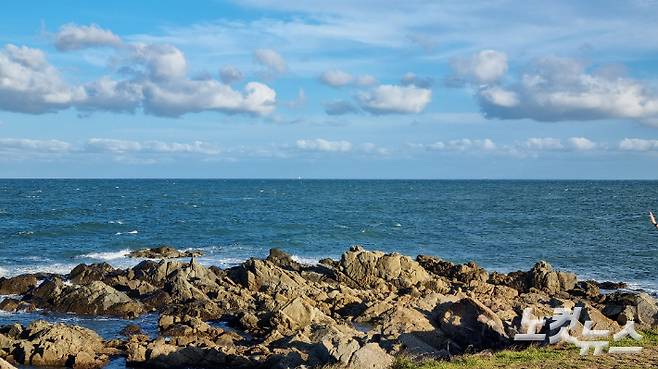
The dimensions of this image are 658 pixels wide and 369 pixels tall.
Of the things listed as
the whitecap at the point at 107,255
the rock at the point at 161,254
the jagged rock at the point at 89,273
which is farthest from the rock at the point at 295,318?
the whitecap at the point at 107,255

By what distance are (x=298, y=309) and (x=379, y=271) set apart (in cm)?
1433

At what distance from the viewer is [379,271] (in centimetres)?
4488

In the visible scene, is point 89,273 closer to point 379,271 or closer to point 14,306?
point 14,306

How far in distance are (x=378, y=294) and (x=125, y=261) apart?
92.2 feet

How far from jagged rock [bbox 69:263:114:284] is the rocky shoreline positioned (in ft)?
0.38

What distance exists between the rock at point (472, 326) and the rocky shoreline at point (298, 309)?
0.05 m

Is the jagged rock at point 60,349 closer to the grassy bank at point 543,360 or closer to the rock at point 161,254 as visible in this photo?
the grassy bank at point 543,360

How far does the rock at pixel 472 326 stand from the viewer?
23547 mm

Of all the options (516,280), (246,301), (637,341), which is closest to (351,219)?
(516,280)

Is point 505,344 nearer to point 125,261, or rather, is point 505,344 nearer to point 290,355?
point 290,355

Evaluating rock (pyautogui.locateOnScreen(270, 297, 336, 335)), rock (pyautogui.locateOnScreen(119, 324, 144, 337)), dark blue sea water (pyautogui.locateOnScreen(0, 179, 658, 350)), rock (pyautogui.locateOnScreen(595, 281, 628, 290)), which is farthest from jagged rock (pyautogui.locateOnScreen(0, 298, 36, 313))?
rock (pyautogui.locateOnScreen(595, 281, 628, 290))

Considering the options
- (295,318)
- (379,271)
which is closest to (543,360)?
(295,318)

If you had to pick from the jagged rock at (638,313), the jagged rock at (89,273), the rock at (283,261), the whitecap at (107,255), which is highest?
the jagged rock at (638,313)

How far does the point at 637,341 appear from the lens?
22.2m
